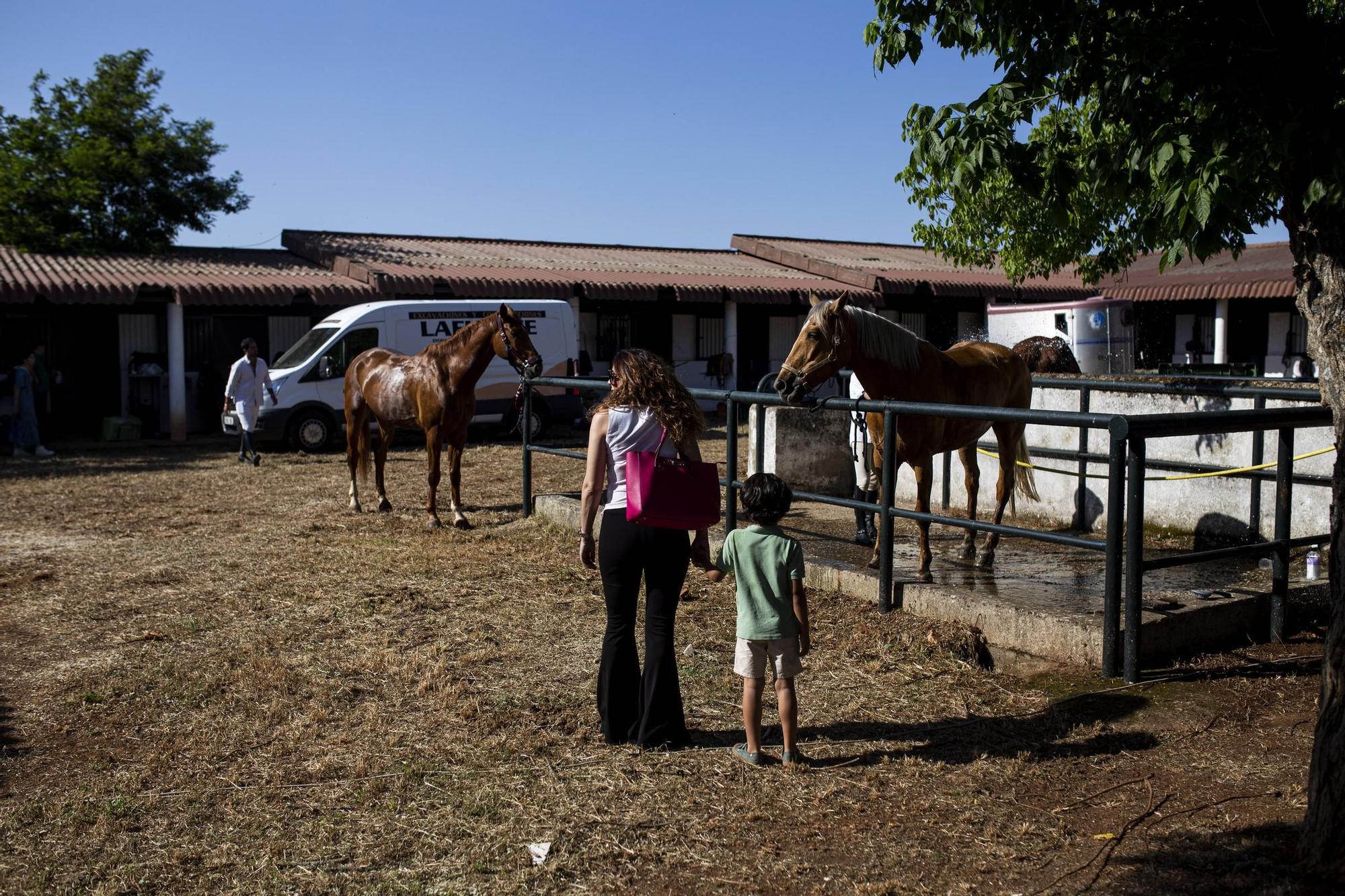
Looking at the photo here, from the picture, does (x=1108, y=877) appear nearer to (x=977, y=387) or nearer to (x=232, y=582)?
(x=977, y=387)

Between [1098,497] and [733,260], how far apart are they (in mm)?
22353

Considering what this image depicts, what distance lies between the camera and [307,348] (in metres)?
18.4

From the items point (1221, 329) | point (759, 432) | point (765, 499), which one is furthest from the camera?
point (1221, 329)

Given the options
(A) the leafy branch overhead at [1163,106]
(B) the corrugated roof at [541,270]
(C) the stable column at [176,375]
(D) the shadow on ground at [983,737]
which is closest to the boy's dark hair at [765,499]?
(D) the shadow on ground at [983,737]

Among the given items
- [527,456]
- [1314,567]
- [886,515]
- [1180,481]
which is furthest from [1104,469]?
[527,456]

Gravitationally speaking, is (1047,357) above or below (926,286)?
below

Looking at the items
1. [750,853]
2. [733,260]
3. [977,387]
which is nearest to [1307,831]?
[750,853]

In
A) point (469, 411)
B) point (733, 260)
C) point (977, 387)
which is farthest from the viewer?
point (733, 260)

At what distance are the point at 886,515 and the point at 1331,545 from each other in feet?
9.60

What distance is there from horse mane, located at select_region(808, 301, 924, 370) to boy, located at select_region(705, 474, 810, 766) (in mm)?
2772

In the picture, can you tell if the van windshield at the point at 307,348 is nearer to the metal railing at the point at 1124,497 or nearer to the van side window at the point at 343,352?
the van side window at the point at 343,352

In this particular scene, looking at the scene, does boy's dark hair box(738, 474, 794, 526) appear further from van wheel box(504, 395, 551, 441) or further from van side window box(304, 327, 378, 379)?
van side window box(304, 327, 378, 379)

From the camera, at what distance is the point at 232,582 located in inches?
311

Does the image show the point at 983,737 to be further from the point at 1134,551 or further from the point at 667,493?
the point at 667,493
